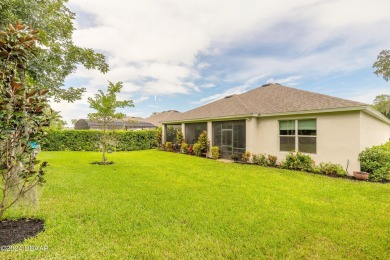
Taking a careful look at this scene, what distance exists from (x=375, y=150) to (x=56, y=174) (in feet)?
44.9

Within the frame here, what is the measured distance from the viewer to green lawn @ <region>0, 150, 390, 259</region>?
10.2 ft

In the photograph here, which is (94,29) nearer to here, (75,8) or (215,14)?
(75,8)

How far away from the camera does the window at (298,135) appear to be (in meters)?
9.65

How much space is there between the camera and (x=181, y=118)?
18.0 metres

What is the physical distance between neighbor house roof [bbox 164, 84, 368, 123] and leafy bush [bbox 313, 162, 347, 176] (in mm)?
2652

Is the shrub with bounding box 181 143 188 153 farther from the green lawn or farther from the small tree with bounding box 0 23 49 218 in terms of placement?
the small tree with bounding box 0 23 49 218

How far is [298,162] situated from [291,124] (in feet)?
7.11

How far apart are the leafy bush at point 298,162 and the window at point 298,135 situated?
557 mm

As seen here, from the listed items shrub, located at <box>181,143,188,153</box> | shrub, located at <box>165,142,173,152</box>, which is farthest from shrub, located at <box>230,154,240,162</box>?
shrub, located at <box>165,142,173,152</box>

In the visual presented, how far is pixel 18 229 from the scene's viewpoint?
11.7ft

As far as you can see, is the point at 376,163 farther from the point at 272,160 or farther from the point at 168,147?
the point at 168,147

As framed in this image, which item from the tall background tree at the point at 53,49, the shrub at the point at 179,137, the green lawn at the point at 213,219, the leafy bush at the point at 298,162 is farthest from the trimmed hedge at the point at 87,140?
the leafy bush at the point at 298,162

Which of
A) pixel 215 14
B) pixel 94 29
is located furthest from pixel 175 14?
pixel 94 29

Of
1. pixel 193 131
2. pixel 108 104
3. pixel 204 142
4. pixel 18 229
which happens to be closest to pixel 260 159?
pixel 204 142
